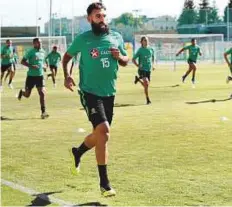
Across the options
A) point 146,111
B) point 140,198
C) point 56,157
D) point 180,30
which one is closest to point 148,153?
point 56,157

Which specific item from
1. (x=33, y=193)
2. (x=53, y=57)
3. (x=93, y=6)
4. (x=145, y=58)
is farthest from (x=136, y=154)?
(x=53, y=57)

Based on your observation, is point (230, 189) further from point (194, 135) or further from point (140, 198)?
point (194, 135)

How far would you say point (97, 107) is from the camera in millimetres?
7582

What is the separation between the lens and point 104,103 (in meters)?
7.73

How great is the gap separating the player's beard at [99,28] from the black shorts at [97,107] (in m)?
0.77

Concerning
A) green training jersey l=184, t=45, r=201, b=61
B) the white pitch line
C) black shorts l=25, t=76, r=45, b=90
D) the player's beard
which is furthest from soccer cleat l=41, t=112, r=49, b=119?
green training jersey l=184, t=45, r=201, b=61

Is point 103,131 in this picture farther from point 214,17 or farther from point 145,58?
point 214,17

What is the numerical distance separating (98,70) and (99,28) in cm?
52

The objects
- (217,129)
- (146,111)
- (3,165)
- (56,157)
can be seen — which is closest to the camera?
(3,165)

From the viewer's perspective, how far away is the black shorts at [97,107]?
752cm

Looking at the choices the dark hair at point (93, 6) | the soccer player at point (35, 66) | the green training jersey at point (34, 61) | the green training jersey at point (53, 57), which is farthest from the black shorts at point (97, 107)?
the green training jersey at point (53, 57)

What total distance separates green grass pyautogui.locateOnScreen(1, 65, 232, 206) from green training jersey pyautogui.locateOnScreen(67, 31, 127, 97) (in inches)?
48.3

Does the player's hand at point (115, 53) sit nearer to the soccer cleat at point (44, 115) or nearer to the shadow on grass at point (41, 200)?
the shadow on grass at point (41, 200)

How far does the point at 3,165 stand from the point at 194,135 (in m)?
4.43
